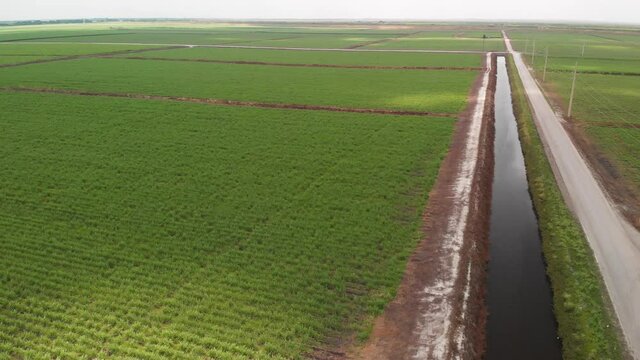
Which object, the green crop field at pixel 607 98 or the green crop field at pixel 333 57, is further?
the green crop field at pixel 333 57

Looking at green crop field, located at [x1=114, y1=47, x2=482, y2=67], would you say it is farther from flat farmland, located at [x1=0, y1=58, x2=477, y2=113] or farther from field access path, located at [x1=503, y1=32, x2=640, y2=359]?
field access path, located at [x1=503, y1=32, x2=640, y2=359]

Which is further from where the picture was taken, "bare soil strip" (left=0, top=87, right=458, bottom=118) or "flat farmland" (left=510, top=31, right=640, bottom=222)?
"bare soil strip" (left=0, top=87, right=458, bottom=118)

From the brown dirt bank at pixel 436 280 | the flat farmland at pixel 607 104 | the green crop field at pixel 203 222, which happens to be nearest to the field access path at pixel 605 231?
the flat farmland at pixel 607 104

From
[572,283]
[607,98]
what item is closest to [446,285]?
[572,283]

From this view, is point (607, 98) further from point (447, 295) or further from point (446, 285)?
point (447, 295)

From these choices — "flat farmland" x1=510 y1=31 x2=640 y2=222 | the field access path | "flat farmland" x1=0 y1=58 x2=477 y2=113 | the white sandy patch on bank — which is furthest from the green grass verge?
"flat farmland" x1=0 y1=58 x2=477 y2=113

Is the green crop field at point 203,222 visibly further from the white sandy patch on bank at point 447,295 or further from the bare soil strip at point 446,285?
the white sandy patch on bank at point 447,295
